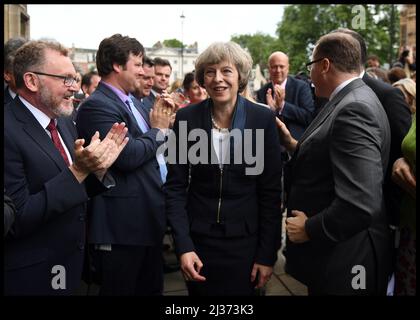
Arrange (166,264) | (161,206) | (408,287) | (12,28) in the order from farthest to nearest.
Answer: (12,28)
(166,264)
(161,206)
(408,287)

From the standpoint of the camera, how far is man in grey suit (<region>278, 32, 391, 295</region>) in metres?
1.75

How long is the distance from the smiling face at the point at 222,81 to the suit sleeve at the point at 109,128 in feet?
2.07

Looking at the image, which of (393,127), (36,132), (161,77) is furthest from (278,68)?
(36,132)

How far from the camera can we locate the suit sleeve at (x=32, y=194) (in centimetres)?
186

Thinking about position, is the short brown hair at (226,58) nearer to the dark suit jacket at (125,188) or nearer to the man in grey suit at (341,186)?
the man in grey suit at (341,186)

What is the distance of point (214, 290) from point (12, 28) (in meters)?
8.73

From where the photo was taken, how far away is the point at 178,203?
2.31 m

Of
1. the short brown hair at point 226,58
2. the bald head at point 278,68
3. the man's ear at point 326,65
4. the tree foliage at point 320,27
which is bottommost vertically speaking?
the man's ear at point 326,65

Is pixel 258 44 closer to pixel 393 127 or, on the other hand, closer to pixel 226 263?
pixel 393 127

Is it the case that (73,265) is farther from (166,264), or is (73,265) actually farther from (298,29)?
(298,29)

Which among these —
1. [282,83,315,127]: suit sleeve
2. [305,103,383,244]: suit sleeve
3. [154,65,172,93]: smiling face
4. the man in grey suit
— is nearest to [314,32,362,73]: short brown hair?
the man in grey suit

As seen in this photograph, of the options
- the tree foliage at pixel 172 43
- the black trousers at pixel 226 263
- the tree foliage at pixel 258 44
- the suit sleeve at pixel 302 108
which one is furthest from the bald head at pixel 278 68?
the tree foliage at pixel 172 43

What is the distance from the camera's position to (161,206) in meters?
2.75
